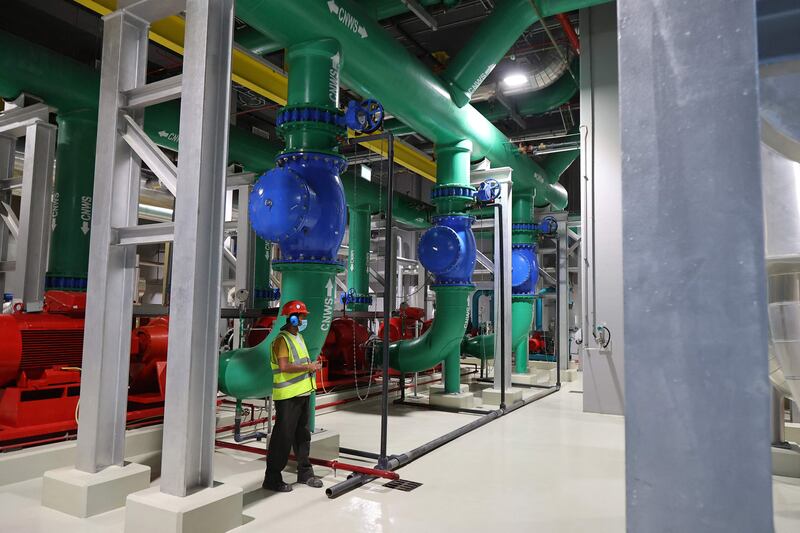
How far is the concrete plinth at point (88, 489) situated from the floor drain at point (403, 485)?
70.3 inches

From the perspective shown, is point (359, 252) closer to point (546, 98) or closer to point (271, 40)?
point (546, 98)

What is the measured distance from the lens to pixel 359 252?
10883mm

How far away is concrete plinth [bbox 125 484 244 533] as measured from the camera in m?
2.93

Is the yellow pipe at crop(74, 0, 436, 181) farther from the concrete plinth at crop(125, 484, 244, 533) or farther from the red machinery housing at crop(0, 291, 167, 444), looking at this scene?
the concrete plinth at crop(125, 484, 244, 533)

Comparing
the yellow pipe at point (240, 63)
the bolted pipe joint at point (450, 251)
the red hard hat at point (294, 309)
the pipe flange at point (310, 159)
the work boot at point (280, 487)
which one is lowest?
the work boot at point (280, 487)

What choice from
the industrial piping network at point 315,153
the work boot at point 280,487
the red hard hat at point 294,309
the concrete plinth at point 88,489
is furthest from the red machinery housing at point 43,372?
the red hard hat at point 294,309

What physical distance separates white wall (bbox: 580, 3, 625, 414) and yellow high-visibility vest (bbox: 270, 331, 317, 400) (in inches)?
184

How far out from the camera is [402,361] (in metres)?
7.33

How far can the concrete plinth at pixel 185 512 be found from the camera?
2928mm

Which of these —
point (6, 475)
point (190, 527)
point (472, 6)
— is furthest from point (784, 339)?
point (472, 6)

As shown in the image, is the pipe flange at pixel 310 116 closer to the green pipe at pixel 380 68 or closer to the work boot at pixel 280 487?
the green pipe at pixel 380 68

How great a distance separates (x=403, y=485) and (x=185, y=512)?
177 centimetres

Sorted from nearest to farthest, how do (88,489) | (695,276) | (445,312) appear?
(695,276), (88,489), (445,312)

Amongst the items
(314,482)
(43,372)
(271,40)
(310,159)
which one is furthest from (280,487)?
(271,40)
